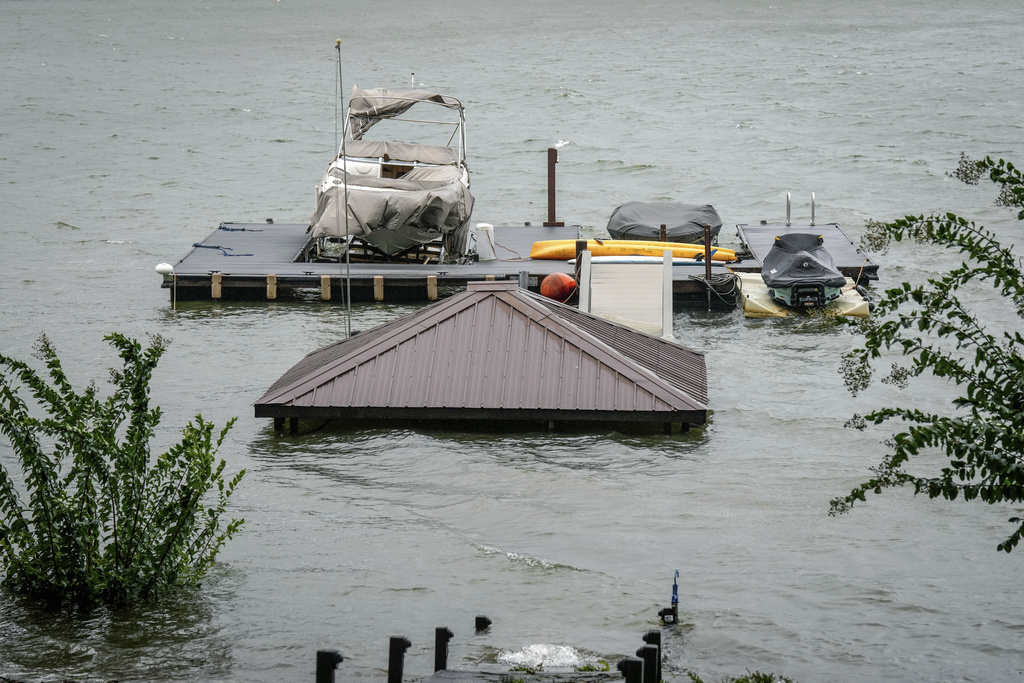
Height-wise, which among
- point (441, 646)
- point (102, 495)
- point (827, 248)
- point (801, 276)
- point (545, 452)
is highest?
point (827, 248)

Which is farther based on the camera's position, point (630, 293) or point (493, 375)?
point (630, 293)

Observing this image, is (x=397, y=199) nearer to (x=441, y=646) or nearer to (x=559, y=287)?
(x=559, y=287)

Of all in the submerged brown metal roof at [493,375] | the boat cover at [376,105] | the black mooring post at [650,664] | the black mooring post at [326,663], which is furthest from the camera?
the boat cover at [376,105]

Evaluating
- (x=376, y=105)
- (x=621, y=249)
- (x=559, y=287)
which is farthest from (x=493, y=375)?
(x=376, y=105)

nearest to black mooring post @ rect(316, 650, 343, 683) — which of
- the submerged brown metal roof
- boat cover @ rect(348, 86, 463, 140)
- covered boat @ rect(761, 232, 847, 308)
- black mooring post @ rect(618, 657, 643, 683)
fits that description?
black mooring post @ rect(618, 657, 643, 683)

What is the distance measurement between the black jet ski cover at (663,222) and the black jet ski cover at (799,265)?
3.13 m

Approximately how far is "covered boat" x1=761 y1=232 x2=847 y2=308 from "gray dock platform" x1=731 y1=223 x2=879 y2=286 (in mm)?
924

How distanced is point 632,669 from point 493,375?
32.8 feet

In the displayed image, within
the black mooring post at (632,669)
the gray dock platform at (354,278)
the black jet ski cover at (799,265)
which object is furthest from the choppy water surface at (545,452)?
the black mooring post at (632,669)

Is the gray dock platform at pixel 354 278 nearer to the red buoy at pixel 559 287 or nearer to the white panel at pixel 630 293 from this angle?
the red buoy at pixel 559 287

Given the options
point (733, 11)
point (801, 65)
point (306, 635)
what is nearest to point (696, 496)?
point (306, 635)

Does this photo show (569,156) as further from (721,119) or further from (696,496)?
(696,496)

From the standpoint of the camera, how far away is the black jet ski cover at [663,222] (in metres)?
31.2

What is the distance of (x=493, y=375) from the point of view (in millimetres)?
17938
